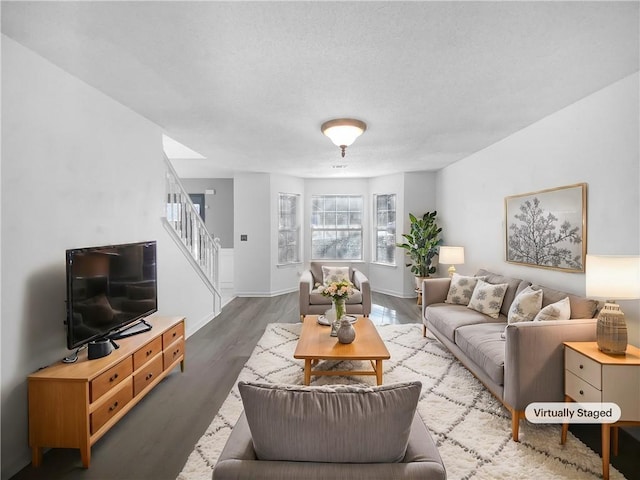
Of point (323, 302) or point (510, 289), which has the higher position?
point (510, 289)

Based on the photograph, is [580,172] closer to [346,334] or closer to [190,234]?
[346,334]

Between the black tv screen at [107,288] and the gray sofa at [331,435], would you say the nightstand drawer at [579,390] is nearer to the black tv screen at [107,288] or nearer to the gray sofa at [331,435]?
the gray sofa at [331,435]

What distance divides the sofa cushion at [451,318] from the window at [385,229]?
9.71 ft

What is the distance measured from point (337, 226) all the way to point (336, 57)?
217 inches

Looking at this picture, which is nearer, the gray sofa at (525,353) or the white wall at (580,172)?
the gray sofa at (525,353)

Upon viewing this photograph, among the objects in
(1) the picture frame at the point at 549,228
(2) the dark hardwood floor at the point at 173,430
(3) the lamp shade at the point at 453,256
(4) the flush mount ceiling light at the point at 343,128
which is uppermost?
(4) the flush mount ceiling light at the point at 343,128

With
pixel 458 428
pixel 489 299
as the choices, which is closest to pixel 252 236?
pixel 489 299

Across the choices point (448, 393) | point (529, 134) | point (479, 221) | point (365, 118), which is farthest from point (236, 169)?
point (448, 393)

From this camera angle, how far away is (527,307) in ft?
9.62

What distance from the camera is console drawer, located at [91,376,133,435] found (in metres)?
2.04

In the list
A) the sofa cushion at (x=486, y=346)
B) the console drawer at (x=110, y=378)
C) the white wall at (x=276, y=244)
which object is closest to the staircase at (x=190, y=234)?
the white wall at (x=276, y=244)

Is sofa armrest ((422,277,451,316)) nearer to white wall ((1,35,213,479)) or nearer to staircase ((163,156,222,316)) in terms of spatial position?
staircase ((163,156,222,316))

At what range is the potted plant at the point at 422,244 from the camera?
19.9 feet

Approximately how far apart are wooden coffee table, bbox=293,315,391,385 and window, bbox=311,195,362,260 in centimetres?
413
